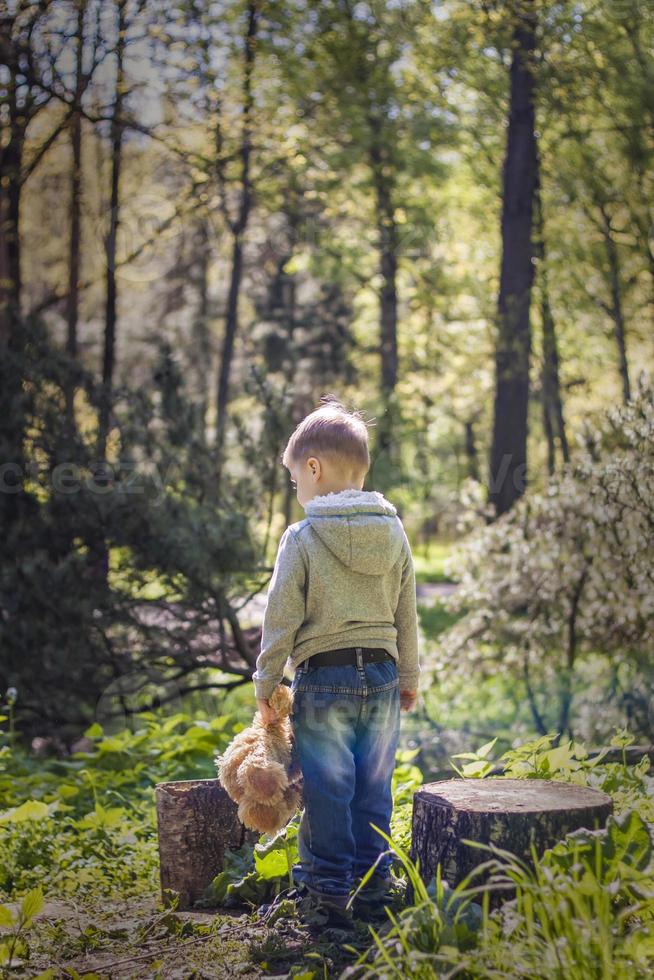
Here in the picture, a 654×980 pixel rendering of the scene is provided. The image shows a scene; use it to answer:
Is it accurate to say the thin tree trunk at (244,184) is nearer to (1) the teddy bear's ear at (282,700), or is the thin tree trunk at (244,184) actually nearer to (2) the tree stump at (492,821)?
(1) the teddy bear's ear at (282,700)

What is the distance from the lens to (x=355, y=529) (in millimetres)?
3547

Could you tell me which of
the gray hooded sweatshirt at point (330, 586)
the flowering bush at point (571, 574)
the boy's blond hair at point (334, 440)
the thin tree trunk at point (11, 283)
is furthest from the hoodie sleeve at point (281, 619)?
the thin tree trunk at point (11, 283)

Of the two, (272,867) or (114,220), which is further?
(114,220)

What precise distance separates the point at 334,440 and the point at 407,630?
2.53 ft

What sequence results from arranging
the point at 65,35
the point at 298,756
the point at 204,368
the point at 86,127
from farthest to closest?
1. the point at 204,368
2. the point at 86,127
3. the point at 65,35
4. the point at 298,756

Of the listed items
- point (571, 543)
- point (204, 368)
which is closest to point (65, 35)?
point (571, 543)

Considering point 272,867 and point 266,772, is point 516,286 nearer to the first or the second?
point 272,867

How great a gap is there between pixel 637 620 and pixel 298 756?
166 inches

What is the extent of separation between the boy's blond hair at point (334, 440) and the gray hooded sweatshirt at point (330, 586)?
12 centimetres

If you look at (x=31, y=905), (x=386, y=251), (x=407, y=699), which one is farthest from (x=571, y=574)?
(x=386, y=251)

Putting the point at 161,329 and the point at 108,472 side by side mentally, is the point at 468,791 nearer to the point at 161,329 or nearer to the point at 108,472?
the point at 108,472

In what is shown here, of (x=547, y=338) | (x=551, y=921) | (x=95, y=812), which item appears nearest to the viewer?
(x=551, y=921)

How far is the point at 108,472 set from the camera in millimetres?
7160

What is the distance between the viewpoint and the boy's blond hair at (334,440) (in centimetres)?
356
